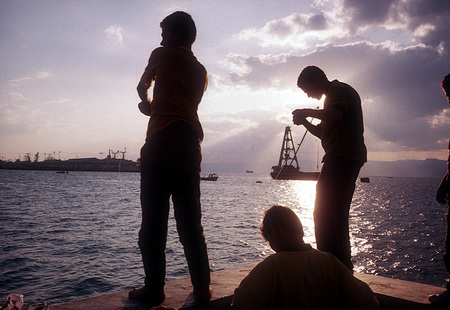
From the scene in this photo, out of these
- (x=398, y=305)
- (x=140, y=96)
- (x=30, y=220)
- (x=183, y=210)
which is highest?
(x=140, y=96)

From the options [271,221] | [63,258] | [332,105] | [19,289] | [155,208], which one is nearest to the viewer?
[271,221]

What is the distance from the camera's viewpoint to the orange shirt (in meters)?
2.45

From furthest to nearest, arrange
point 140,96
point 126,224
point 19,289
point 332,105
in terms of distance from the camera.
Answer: point 126,224 < point 19,289 < point 332,105 < point 140,96

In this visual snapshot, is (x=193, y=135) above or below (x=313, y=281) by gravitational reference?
above

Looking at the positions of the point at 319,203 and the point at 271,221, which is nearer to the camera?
the point at 271,221

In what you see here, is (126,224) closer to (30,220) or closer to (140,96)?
(30,220)

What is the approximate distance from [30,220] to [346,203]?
26.9m

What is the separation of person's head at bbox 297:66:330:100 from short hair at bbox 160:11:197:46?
118 centimetres

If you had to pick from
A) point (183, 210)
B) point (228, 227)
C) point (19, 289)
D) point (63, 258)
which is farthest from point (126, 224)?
point (183, 210)

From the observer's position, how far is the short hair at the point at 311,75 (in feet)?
9.80

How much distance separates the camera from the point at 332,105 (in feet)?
9.10

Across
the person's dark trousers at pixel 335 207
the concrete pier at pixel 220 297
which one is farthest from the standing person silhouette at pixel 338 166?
the concrete pier at pixel 220 297

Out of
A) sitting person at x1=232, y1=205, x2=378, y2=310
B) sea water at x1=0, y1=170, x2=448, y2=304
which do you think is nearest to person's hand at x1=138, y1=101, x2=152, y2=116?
sitting person at x1=232, y1=205, x2=378, y2=310

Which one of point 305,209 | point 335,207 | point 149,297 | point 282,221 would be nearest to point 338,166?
point 335,207
